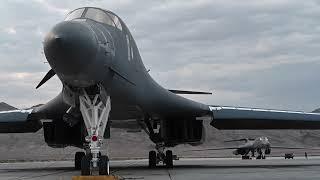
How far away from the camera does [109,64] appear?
11586mm

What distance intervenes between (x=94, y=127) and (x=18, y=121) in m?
7.59

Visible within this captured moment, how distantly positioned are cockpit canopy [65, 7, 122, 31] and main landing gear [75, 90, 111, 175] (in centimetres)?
179

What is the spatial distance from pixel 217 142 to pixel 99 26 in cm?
7115

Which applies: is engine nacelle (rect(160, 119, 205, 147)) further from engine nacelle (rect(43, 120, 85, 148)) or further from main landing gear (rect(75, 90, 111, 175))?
main landing gear (rect(75, 90, 111, 175))

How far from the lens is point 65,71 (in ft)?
34.0

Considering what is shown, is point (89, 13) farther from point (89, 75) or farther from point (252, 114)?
point (252, 114)

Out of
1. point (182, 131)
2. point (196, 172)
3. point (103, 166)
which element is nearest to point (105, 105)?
point (103, 166)

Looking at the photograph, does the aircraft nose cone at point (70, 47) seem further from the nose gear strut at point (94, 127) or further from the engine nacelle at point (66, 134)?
the engine nacelle at point (66, 134)

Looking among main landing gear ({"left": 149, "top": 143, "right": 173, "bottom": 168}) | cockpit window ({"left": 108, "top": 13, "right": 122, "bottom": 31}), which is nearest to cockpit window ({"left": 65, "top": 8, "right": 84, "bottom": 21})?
cockpit window ({"left": 108, "top": 13, "right": 122, "bottom": 31})

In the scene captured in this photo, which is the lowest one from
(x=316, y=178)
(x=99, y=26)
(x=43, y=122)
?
(x=316, y=178)

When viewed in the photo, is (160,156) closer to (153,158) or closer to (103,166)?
(153,158)

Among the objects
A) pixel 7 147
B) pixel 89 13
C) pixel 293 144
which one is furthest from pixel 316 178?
pixel 293 144

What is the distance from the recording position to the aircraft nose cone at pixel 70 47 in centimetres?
973

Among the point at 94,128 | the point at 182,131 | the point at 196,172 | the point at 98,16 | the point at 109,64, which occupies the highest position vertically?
the point at 98,16
